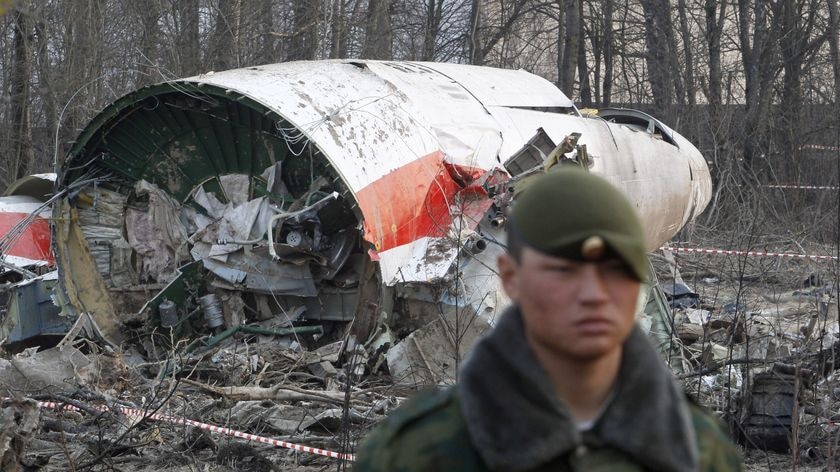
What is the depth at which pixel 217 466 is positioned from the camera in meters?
6.06

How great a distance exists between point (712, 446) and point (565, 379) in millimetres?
288

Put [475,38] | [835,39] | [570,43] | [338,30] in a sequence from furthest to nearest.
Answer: [475,38] → [835,39] → [570,43] → [338,30]

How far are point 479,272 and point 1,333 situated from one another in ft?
15.4

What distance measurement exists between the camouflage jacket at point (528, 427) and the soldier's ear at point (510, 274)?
47mm

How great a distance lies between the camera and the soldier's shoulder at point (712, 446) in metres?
1.70

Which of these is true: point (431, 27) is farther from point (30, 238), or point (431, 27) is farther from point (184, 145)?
point (184, 145)

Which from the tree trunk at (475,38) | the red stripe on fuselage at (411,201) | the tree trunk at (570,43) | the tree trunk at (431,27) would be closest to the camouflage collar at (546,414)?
the red stripe on fuselage at (411,201)

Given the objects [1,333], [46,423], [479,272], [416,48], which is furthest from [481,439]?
[416,48]

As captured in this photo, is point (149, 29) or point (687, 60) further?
point (687, 60)

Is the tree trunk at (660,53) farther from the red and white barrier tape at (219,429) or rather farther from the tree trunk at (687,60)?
A: the red and white barrier tape at (219,429)

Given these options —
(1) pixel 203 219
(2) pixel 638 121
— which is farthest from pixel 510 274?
(2) pixel 638 121

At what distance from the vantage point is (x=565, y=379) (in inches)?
65.7

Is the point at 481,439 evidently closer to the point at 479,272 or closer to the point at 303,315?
the point at 479,272

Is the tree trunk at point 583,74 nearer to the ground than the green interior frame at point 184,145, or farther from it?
farther from it
